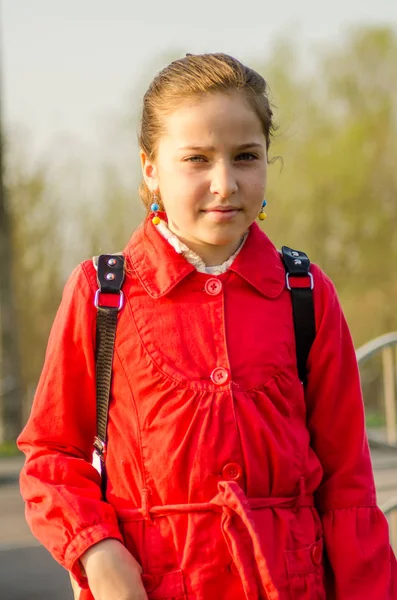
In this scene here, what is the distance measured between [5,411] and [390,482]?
39.8ft

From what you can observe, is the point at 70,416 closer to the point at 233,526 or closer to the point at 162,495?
the point at 162,495

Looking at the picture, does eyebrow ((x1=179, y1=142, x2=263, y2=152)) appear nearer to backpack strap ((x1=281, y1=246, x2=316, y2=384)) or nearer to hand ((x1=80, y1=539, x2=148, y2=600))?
backpack strap ((x1=281, y1=246, x2=316, y2=384))

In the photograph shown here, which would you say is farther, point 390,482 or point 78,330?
point 390,482

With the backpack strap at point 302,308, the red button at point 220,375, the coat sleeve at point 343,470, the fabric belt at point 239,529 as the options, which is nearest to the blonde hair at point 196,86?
the backpack strap at point 302,308

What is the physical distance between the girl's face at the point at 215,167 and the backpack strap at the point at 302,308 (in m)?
0.17

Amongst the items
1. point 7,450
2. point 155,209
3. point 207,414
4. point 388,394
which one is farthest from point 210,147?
point 7,450

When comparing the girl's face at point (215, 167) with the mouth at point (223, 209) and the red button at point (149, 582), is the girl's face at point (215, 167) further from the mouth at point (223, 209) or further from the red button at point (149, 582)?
the red button at point (149, 582)

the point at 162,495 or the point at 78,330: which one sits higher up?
the point at 78,330

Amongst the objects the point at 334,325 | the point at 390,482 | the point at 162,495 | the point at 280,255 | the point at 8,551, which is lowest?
the point at 8,551

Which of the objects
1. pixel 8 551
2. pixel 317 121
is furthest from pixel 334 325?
pixel 317 121

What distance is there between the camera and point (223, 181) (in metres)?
2.45

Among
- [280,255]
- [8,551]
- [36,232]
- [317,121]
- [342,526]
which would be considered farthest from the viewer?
[317,121]

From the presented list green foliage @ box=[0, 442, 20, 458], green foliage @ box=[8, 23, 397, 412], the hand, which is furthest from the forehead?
green foliage @ box=[8, 23, 397, 412]

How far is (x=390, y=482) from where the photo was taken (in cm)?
569
